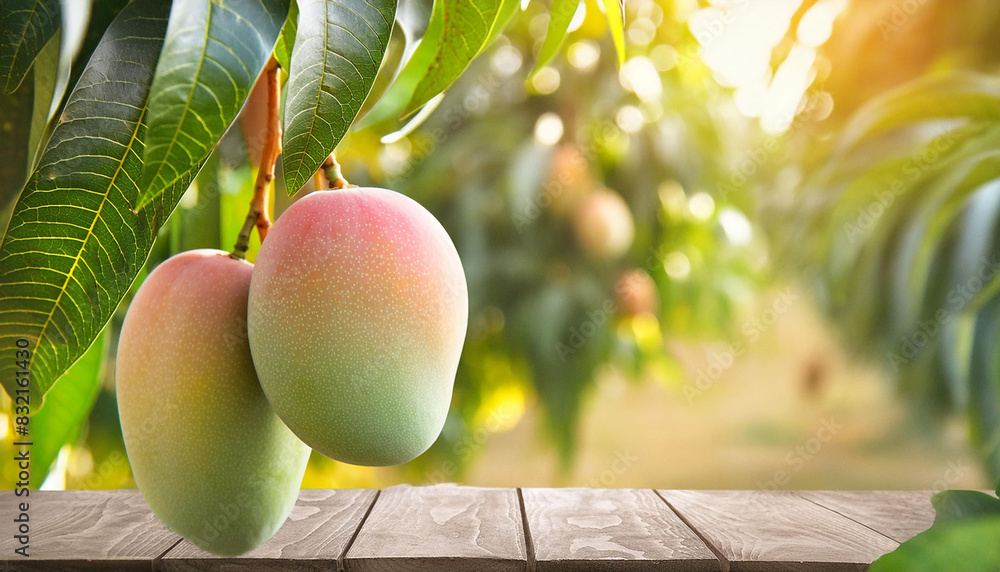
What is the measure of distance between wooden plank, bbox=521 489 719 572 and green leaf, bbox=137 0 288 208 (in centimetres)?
34

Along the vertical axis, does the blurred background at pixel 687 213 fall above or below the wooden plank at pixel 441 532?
above

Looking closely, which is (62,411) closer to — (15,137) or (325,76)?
(15,137)

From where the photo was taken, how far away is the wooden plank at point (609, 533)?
1.61 feet

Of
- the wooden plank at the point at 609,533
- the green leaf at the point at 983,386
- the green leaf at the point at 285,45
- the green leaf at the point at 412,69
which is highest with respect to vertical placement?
the green leaf at the point at 412,69

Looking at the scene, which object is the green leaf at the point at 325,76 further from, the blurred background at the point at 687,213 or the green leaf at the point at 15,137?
the blurred background at the point at 687,213

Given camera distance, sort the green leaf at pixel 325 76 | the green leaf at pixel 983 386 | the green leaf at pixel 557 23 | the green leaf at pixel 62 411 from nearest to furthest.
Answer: the green leaf at pixel 325 76, the green leaf at pixel 557 23, the green leaf at pixel 62 411, the green leaf at pixel 983 386

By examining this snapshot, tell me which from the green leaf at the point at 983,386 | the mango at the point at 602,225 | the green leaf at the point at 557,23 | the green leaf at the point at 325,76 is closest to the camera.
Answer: the green leaf at the point at 325,76

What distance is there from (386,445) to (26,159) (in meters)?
0.27

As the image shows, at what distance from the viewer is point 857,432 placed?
13.4 ft

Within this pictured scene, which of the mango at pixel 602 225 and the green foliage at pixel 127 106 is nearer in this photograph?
the green foliage at pixel 127 106

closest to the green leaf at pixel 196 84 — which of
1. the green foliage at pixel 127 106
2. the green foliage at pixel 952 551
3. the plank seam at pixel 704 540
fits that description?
the green foliage at pixel 127 106

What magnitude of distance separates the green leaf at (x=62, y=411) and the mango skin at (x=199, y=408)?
0.51 feet

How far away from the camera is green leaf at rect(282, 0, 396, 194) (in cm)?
32

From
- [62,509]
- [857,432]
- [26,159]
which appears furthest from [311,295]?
[857,432]
